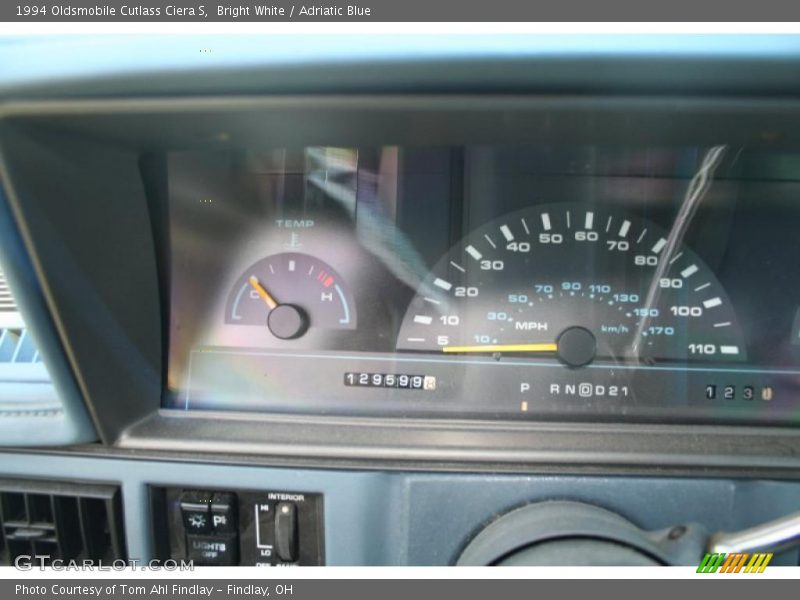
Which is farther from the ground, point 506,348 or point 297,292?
point 297,292

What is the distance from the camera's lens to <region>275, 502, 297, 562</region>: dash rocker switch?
1.40m

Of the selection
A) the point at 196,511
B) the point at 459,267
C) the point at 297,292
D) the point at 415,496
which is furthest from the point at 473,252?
the point at 196,511

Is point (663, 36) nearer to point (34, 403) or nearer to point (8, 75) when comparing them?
point (8, 75)

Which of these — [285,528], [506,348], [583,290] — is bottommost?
[285,528]

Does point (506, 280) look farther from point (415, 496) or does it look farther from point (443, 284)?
point (415, 496)

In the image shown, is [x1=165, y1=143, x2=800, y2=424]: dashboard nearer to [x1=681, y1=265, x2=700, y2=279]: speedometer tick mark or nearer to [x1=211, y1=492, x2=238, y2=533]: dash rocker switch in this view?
[x1=681, y1=265, x2=700, y2=279]: speedometer tick mark

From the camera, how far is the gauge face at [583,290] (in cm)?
152

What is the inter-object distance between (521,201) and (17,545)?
1422 millimetres

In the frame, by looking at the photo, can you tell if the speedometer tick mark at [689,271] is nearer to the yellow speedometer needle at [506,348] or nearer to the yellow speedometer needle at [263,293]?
the yellow speedometer needle at [506,348]

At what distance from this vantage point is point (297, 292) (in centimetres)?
158

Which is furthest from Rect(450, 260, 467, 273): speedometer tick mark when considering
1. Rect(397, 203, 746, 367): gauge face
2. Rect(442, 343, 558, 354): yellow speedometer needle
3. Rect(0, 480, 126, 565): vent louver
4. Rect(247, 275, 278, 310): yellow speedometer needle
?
Rect(0, 480, 126, 565): vent louver

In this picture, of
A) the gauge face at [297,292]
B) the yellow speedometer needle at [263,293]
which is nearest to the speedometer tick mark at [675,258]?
the gauge face at [297,292]

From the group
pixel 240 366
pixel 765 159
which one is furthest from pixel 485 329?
pixel 765 159

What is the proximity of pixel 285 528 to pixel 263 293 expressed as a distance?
0.55m
